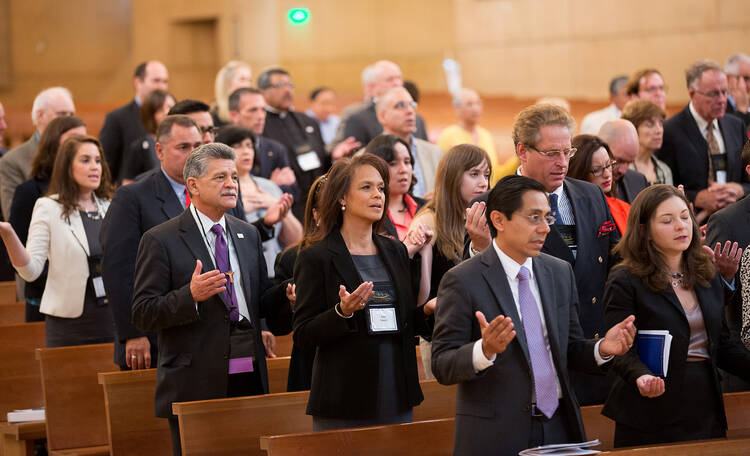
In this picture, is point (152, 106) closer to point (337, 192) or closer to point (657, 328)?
point (337, 192)

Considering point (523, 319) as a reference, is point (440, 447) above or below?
below

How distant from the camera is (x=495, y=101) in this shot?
40.2 ft

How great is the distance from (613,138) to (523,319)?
6.92 ft

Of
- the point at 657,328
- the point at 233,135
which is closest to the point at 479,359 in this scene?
the point at 657,328

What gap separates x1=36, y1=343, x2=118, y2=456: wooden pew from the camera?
169 inches

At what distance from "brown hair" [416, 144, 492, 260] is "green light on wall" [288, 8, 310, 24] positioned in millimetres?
10570

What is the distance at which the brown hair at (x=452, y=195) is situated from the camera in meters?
3.95

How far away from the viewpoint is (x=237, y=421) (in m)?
3.56

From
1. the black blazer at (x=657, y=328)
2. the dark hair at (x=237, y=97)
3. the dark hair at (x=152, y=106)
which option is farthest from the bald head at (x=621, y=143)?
the dark hair at (x=152, y=106)

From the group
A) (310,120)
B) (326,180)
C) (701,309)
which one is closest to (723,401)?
(701,309)

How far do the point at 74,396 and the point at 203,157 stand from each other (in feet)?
4.36

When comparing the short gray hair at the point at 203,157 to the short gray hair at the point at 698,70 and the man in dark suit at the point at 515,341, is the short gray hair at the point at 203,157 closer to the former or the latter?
the man in dark suit at the point at 515,341

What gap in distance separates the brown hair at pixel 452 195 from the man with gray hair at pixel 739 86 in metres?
3.09

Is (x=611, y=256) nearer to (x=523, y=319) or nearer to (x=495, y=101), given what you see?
(x=523, y=319)
